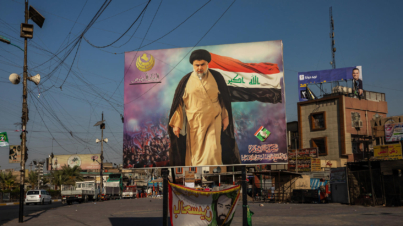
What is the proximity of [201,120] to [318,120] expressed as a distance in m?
52.4

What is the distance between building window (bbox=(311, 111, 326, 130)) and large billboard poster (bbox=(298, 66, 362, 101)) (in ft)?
13.1

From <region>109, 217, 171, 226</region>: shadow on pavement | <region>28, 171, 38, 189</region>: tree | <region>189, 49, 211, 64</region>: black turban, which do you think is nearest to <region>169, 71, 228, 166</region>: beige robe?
<region>189, 49, 211, 64</region>: black turban

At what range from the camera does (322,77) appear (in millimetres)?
61625

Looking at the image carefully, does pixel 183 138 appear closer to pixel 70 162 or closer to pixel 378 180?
pixel 378 180

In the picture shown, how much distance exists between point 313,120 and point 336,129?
448 cm

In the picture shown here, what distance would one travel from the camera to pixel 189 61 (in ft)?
41.5

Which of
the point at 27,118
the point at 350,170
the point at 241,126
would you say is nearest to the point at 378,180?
the point at 350,170

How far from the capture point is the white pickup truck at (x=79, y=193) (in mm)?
41219

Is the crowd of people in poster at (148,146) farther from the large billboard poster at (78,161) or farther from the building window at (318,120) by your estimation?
the large billboard poster at (78,161)

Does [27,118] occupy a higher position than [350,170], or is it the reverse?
[27,118]

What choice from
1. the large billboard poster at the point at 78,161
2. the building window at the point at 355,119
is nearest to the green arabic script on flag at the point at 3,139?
the building window at the point at 355,119

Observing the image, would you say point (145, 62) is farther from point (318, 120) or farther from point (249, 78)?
point (318, 120)

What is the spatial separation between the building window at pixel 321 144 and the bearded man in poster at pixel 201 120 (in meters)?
50.0

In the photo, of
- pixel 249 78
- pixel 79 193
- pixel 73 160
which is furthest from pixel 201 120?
pixel 73 160
